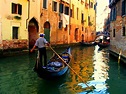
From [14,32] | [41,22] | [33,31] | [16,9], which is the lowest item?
[14,32]

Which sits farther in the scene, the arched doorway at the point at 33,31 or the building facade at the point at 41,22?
the arched doorway at the point at 33,31

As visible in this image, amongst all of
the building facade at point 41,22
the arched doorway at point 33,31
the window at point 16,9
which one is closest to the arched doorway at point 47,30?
the building facade at point 41,22

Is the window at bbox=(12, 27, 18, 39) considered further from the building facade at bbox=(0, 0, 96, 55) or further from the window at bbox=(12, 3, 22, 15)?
the window at bbox=(12, 3, 22, 15)

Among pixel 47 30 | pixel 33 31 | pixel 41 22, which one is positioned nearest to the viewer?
pixel 33 31

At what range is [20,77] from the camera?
27.9ft

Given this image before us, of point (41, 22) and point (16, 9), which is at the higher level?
point (16, 9)

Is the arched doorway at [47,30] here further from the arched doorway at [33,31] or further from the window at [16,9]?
the window at [16,9]

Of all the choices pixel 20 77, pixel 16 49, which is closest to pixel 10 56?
pixel 16 49

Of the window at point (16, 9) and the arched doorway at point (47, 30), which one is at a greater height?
the window at point (16, 9)

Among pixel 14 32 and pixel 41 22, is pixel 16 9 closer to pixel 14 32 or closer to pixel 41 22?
pixel 14 32

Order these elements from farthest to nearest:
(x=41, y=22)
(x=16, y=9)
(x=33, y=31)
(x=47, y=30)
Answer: (x=47, y=30), (x=41, y=22), (x=33, y=31), (x=16, y=9)

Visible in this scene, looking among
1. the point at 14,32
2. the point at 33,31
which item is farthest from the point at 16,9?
the point at 33,31

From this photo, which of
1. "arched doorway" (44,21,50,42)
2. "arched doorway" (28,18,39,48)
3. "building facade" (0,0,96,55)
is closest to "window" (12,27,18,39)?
"building facade" (0,0,96,55)

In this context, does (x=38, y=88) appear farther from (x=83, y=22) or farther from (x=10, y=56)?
(x=83, y=22)
